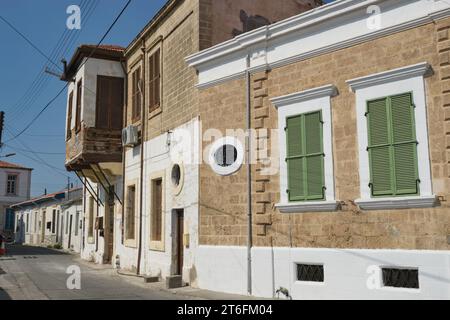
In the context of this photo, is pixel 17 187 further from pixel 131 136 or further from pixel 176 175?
pixel 176 175

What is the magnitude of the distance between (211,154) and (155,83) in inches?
184

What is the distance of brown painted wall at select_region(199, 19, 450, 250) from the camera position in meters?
7.98

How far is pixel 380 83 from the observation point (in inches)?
344

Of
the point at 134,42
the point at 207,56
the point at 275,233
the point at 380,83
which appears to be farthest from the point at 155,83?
the point at 380,83

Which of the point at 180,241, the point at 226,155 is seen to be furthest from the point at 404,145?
the point at 180,241

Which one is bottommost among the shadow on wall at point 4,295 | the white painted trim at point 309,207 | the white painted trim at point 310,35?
the shadow on wall at point 4,295

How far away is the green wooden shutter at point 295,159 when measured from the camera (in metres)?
9.80

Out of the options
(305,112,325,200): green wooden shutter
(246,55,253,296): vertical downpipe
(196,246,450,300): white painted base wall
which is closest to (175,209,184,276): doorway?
(196,246,450,300): white painted base wall

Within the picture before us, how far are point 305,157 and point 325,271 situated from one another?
7.33 feet

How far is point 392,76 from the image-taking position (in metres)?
8.55

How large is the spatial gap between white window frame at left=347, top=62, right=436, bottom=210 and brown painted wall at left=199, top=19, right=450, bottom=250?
11 centimetres

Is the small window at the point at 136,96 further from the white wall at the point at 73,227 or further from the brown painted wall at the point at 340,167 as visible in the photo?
the white wall at the point at 73,227

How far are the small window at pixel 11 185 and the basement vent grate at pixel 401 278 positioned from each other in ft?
162

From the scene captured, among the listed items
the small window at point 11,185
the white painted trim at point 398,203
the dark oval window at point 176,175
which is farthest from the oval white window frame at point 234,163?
the small window at point 11,185
